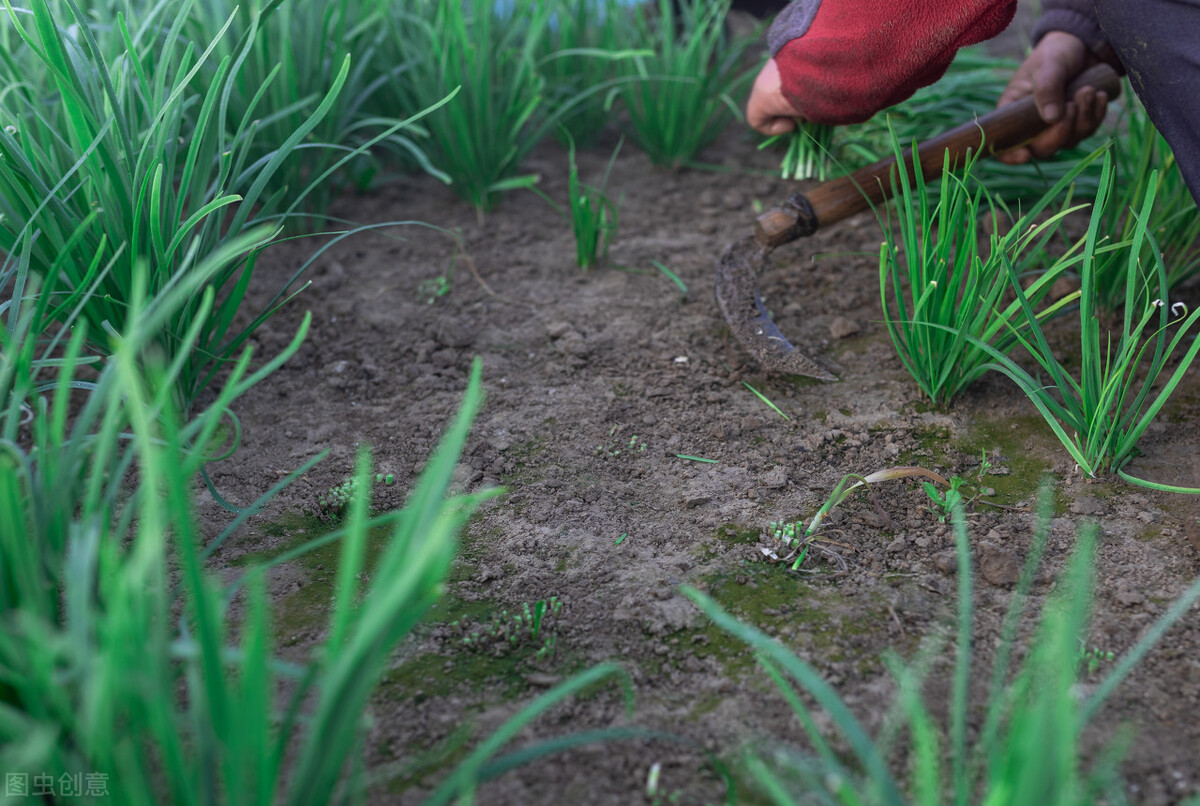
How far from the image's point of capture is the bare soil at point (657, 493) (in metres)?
1.14

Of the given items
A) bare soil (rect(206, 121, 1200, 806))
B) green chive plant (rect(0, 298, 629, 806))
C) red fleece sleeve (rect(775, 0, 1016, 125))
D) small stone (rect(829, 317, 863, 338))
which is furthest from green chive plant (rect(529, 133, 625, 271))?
green chive plant (rect(0, 298, 629, 806))

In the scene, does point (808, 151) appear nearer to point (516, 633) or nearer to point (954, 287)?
point (954, 287)

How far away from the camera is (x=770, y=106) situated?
6.79 feet

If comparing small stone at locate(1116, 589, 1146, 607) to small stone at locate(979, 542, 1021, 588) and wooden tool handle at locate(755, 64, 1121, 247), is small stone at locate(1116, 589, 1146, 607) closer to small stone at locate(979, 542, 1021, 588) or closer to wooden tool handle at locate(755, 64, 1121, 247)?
small stone at locate(979, 542, 1021, 588)

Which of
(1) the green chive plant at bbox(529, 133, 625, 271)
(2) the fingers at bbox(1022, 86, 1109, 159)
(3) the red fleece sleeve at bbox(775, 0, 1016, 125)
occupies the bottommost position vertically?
(1) the green chive plant at bbox(529, 133, 625, 271)

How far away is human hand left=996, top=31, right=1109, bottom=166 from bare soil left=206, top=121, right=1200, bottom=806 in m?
0.54

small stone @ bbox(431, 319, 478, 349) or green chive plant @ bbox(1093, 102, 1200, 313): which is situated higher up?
green chive plant @ bbox(1093, 102, 1200, 313)

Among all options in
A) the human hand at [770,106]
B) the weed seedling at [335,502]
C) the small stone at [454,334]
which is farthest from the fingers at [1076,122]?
the weed seedling at [335,502]

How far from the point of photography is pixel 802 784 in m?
1.02

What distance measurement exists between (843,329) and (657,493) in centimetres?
74

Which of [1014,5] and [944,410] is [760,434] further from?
[1014,5]

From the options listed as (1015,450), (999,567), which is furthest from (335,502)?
(1015,450)

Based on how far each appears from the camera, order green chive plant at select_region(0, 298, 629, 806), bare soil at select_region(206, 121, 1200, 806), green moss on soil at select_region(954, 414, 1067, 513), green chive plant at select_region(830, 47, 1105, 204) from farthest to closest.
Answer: green chive plant at select_region(830, 47, 1105, 204)
green moss on soil at select_region(954, 414, 1067, 513)
bare soil at select_region(206, 121, 1200, 806)
green chive plant at select_region(0, 298, 629, 806)

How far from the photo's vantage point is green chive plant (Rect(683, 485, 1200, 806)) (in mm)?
756
